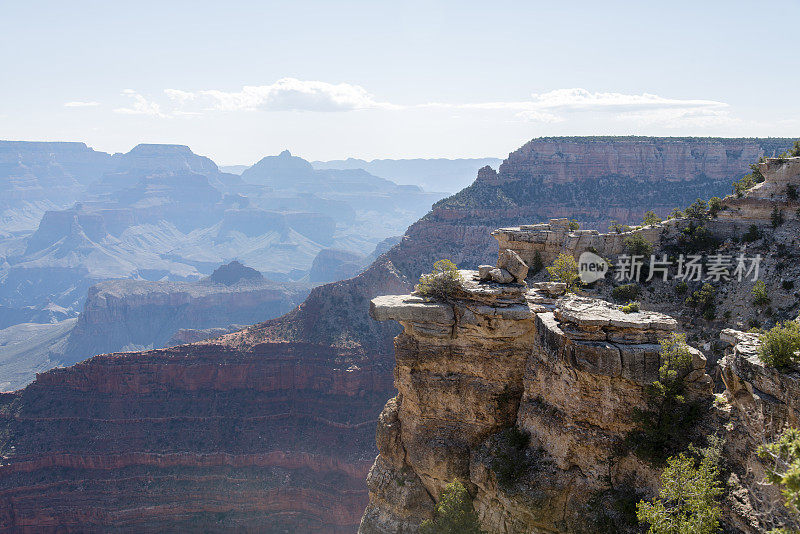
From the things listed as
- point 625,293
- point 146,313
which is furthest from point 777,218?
point 146,313

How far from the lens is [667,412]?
851 inches

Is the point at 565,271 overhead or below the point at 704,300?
overhead

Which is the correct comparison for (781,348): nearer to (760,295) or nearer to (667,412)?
(667,412)

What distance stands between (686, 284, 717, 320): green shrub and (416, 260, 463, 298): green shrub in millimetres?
22865

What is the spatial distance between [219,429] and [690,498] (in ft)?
223

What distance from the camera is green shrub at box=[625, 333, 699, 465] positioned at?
21250mm

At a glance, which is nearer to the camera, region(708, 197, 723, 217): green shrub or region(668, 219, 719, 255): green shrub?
region(668, 219, 719, 255): green shrub

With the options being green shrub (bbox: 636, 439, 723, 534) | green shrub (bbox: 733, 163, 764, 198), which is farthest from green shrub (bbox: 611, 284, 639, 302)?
green shrub (bbox: 636, 439, 723, 534)

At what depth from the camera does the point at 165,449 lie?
7019cm

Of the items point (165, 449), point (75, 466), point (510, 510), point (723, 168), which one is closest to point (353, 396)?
point (165, 449)

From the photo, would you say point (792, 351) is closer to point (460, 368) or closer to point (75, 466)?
point (460, 368)

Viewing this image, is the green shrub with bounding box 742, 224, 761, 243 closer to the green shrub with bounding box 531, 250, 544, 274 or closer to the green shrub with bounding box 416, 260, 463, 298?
the green shrub with bounding box 531, 250, 544, 274

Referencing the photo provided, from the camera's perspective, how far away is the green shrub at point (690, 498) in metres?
17.6

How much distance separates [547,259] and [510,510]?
30.7 m
